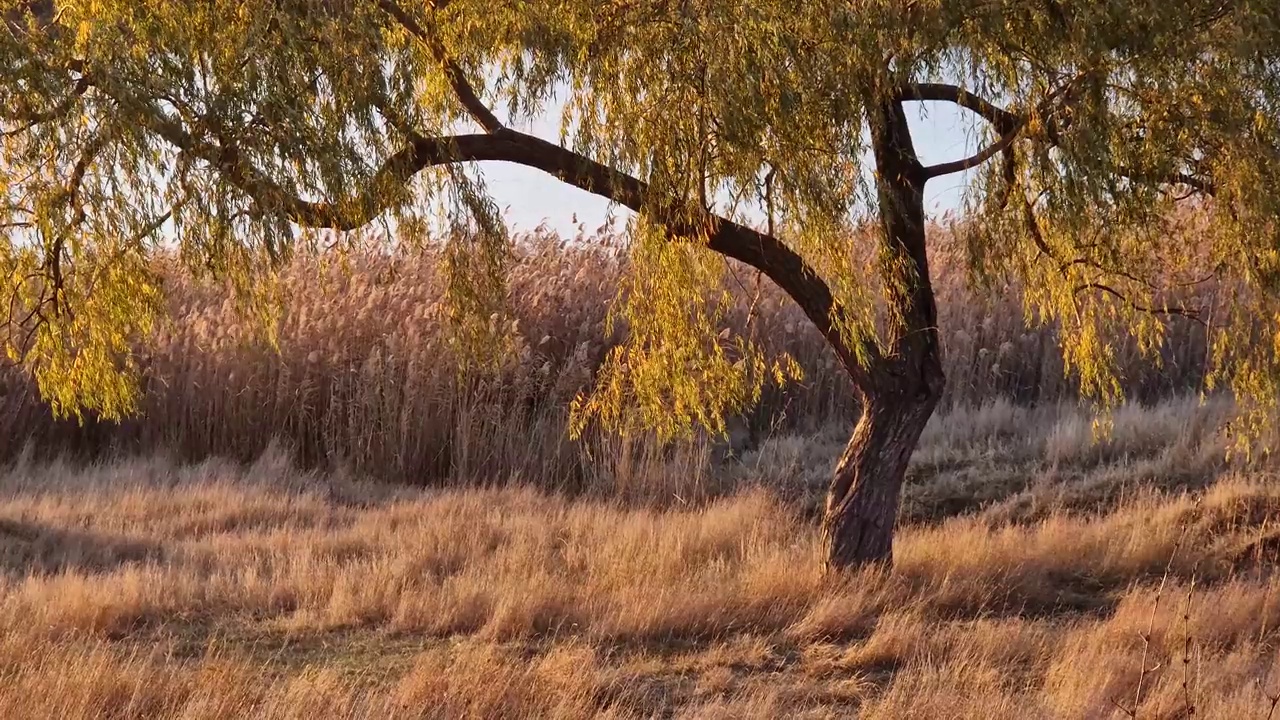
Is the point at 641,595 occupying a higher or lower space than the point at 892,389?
lower

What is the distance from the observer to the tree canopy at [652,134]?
5027mm

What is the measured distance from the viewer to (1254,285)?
667 cm

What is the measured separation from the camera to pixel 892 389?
23.0 ft

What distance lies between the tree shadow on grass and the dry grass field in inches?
1.0

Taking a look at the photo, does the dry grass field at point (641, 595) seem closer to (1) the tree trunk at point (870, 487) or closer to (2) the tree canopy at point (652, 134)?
(1) the tree trunk at point (870, 487)

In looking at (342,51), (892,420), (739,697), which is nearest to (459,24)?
(342,51)

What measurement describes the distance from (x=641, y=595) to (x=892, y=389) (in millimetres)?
1901

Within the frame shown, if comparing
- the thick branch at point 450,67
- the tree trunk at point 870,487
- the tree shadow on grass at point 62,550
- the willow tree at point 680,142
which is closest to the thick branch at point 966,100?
the willow tree at point 680,142

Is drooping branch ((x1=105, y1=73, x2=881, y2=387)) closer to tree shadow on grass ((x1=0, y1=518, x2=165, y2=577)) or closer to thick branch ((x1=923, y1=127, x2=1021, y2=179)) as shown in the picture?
thick branch ((x1=923, y1=127, x2=1021, y2=179))

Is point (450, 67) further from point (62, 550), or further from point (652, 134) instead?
point (62, 550)

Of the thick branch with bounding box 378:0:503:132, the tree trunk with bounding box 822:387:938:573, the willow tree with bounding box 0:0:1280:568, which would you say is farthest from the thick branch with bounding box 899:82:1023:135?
the thick branch with bounding box 378:0:503:132

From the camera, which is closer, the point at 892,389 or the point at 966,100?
the point at 966,100

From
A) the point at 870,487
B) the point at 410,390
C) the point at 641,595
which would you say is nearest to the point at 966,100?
the point at 870,487

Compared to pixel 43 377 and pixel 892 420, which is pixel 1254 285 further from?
pixel 43 377
